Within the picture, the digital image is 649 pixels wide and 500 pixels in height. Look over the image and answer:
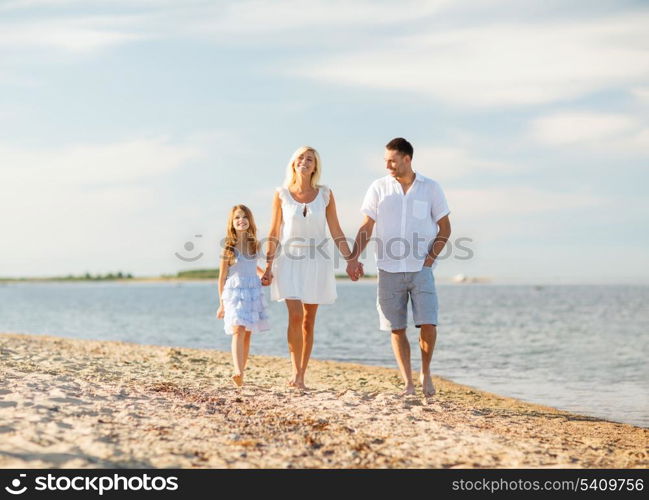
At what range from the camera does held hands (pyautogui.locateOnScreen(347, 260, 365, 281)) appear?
6.57m

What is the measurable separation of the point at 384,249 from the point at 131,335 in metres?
14.1

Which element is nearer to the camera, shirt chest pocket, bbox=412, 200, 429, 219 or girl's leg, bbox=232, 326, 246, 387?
shirt chest pocket, bbox=412, 200, 429, 219

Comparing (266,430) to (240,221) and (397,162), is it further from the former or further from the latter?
(397,162)

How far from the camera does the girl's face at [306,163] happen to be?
21.0 ft

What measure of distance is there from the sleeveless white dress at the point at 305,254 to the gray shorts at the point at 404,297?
0.49m

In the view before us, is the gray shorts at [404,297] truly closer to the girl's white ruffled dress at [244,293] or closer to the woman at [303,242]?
the woman at [303,242]

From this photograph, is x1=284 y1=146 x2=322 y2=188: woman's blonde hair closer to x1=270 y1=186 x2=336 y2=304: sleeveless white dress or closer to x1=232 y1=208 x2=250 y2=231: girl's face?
x1=270 y1=186 x2=336 y2=304: sleeveless white dress

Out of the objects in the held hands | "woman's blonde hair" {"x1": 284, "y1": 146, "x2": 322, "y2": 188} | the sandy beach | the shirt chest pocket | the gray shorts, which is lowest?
the sandy beach

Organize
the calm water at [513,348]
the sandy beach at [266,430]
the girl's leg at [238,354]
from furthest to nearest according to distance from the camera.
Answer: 1. the calm water at [513,348]
2. the girl's leg at [238,354]
3. the sandy beach at [266,430]

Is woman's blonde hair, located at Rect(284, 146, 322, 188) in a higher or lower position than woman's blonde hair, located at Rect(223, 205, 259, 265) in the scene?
higher

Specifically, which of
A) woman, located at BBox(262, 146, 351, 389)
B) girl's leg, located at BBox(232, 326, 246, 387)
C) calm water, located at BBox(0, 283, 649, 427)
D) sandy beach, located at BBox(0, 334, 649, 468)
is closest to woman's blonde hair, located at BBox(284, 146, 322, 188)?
woman, located at BBox(262, 146, 351, 389)

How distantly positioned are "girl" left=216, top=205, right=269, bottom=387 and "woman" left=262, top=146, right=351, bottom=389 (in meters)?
0.33

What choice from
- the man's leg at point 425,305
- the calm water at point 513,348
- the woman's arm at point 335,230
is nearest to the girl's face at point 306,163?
the woman's arm at point 335,230
